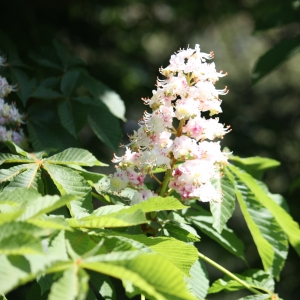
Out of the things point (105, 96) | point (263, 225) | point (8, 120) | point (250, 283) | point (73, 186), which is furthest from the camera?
point (105, 96)

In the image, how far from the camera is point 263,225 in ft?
6.41

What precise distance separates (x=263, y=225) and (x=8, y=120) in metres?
1.15

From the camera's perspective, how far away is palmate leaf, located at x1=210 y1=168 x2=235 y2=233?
5.79 ft

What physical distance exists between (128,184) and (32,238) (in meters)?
0.68

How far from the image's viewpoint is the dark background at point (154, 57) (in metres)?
3.50

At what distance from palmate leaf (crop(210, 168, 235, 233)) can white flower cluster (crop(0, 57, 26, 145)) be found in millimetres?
885

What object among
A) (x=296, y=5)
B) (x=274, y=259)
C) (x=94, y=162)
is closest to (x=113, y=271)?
(x=94, y=162)

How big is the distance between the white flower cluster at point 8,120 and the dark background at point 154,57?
2.82 feet

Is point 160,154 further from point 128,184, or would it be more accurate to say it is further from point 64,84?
point 64,84

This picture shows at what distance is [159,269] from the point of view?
3.30ft

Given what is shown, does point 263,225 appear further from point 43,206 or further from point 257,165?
point 43,206

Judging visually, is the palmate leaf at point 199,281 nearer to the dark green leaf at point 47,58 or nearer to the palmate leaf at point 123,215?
the palmate leaf at point 123,215

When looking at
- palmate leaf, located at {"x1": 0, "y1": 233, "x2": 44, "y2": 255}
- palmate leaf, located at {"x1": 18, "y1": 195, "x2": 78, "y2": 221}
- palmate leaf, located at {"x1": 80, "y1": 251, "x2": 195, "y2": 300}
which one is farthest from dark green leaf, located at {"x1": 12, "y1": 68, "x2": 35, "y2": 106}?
palmate leaf, located at {"x1": 80, "y1": 251, "x2": 195, "y2": 300}

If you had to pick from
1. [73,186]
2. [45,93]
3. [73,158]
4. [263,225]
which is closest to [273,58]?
[263,225]
